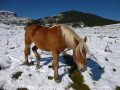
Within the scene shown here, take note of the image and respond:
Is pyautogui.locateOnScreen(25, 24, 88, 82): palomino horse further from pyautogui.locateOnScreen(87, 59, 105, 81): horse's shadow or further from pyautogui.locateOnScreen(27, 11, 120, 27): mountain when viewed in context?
pyautogui.locateOnScreen(27, 11, 120, 27): mountain

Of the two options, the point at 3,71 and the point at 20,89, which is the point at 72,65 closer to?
the point at 20,89

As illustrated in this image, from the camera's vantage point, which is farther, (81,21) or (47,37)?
(81,21)

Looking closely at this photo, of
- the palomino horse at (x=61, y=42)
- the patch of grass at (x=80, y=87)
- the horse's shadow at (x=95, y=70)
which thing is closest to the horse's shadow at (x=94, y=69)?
the horse's shadow at (x=95, y=70)

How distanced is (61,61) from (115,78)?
2.92m

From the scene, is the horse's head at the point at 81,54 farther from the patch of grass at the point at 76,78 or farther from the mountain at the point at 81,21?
the mountain at the point at 81,21

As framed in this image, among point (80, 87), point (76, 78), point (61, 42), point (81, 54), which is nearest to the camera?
point (81, 54)

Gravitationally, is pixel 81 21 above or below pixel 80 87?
above

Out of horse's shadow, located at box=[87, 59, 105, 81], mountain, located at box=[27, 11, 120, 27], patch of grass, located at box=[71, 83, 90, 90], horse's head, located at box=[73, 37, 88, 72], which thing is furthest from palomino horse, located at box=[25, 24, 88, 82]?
mountain, located at box=[27, 11, 120, 27]

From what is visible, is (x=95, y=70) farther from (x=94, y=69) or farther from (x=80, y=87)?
(x=80, y=87)

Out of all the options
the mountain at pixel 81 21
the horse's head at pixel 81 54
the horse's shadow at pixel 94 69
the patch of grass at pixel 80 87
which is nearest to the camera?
the horse's head at pixel 81 54

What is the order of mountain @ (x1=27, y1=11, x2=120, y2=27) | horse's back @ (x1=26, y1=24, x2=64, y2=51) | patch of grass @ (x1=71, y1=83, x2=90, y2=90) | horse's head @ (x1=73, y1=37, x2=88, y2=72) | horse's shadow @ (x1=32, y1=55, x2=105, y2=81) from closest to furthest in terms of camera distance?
horse's head @ (x1=73, y1=37, x2=88, y2=72), patch of grass @ (x1=71, y1=83, x2=90, y2=90), horse's back @ (x1=26, y1=24, x2=64, y2=51), horse's shadow @ (x1=32, y1=55, x2=105, y2=81), mountain @ (x1=27, y1=11, x2=120, y2=27)

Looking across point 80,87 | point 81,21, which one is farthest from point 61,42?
point 81,21

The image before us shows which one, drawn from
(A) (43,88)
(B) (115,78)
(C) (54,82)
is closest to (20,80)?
(A) (43,88)

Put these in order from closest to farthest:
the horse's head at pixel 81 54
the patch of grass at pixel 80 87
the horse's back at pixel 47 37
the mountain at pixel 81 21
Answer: the horse's head at pixel 81 54
the patch of grass at pixel 80 87
the horse's back at pixel 47 37
the mountain at pixel 81 21
